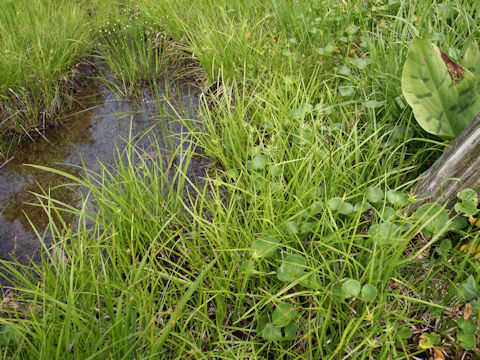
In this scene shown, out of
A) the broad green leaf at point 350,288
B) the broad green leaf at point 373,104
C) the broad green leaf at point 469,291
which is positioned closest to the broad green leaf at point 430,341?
the broad green leaf at point 469,291

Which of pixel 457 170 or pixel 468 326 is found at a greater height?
pixel 457 170

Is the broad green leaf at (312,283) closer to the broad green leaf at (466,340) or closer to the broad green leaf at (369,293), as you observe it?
the broad green leaf at (369,293)

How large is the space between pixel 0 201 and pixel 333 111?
1.91 m

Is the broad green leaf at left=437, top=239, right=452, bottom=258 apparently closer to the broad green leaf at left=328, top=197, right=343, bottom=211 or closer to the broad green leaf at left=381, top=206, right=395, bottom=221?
the broad green leaf at left=381, top=206, right=395, bottom=221

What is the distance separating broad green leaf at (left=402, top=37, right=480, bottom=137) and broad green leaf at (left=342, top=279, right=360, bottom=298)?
763 millimetres

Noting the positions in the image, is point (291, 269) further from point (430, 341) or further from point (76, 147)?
point (76, 147)

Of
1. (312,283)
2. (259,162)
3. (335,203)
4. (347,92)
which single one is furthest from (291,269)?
(347,92)

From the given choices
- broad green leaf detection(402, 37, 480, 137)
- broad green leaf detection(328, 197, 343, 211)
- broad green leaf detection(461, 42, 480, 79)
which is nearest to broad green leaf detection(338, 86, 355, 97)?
broad green leaf detection(402, 37, 480, 137)

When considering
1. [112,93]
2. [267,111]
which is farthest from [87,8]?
[267,111]

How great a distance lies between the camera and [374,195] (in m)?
1.29

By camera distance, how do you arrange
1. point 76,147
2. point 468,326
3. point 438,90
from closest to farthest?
point 468,326 → point 438,90 → point 76,147

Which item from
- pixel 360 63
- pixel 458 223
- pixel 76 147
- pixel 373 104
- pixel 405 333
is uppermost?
pixel 360 63

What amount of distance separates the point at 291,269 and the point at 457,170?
2.20ft

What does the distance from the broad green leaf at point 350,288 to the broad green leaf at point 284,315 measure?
0.55ft
